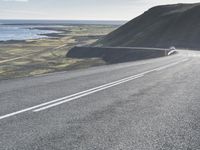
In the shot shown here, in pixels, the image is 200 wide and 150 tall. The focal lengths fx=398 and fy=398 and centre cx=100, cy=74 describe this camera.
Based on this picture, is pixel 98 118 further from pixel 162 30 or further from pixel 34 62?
pixel 162 30

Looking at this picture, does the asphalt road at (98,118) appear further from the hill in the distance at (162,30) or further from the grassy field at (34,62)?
the hill in the distance at (162,30)

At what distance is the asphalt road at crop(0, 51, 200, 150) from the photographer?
6.23 m

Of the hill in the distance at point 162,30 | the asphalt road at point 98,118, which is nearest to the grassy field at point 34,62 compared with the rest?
the hill in the distance at point 162,30

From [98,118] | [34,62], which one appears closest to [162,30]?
[34,62]

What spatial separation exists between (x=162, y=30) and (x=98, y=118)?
8236cm

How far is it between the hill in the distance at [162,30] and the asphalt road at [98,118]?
62.5 metres

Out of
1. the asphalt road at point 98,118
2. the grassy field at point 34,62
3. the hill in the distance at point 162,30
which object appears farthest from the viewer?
the hill in the distance at point 162,30

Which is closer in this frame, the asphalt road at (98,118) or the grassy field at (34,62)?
the asphalt road at (98,118)

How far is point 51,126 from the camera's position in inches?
287

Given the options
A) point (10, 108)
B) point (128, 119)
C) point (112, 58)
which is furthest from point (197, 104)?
point (112, 58)

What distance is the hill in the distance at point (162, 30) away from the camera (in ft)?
260

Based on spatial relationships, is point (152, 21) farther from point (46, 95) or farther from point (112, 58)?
point (46, 95)

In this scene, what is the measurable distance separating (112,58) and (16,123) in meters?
55.6

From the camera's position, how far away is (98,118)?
319 inches
